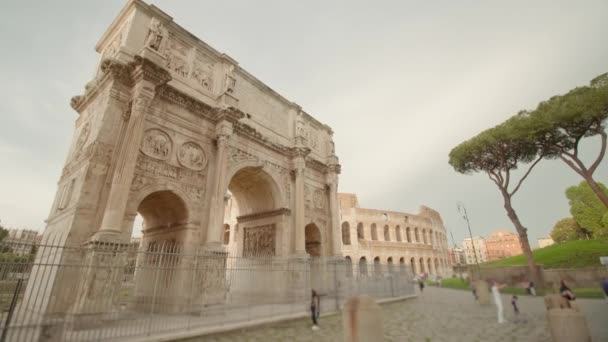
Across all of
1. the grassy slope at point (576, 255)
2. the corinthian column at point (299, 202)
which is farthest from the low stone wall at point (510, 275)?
the corinthian column at point (299, 202)

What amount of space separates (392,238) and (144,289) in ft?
117

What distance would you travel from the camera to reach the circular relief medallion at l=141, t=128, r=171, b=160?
9.55m

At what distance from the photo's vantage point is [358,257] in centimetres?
3572

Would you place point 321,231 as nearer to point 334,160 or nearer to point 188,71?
point 334,160

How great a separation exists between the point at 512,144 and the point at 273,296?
18.4m

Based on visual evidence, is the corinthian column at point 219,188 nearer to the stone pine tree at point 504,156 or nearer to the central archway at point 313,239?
the central archway at point 313,239

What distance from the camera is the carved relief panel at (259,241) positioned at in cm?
1416

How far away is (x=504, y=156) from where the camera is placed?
Result: 19.7m

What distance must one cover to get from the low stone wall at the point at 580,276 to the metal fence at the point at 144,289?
9969 millimetres

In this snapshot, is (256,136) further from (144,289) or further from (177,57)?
(144,289)

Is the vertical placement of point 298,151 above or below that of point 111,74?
above

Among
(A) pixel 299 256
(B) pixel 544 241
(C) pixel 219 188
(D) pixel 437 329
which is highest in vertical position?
(B) pixel 544 241

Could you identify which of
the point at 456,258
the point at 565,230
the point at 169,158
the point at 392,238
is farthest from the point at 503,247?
the point at 169,158

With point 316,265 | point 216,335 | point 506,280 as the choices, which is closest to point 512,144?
point 506,280
